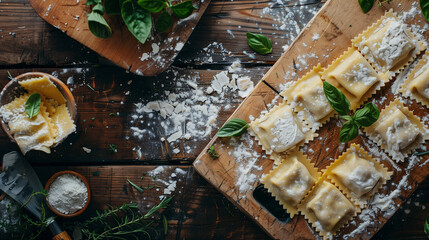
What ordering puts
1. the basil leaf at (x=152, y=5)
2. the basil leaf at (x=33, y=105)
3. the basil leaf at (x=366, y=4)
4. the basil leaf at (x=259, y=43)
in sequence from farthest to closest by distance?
the basil leaf at (x=259, y=43) < the basil leaf at (x=366, y=4) < the basil leaf at (x=33, y=105) < the basil leaf at (x=152, y=5)

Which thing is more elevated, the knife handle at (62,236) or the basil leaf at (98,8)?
the basil leaf at (98,8)

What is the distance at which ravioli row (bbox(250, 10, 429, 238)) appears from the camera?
231 cm

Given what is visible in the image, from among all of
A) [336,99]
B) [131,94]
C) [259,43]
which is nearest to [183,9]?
[259,43]

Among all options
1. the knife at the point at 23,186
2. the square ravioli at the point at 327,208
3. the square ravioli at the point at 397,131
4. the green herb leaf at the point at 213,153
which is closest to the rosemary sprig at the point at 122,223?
the knife at the point at 23,186

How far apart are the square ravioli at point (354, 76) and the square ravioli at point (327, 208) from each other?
579 millimetres

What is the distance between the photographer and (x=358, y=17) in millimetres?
2391

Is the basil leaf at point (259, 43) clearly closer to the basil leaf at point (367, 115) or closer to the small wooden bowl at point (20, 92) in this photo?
the basil leaf at point (367, 115)

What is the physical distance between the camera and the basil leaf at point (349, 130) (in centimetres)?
224

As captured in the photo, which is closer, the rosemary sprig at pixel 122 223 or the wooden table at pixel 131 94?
the rosemary sprig at pixel 122 223

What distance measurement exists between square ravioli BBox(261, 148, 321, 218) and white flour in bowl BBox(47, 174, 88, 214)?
1220 millimetres

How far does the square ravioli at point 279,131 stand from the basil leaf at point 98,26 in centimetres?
109

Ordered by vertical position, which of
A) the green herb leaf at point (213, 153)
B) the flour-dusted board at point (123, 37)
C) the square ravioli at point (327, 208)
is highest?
the flour-dusted board at point (123, 37)

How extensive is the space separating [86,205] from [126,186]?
0.95ft

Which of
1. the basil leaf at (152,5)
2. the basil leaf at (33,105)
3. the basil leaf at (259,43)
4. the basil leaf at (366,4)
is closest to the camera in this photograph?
the basil leaf at (152,5)
